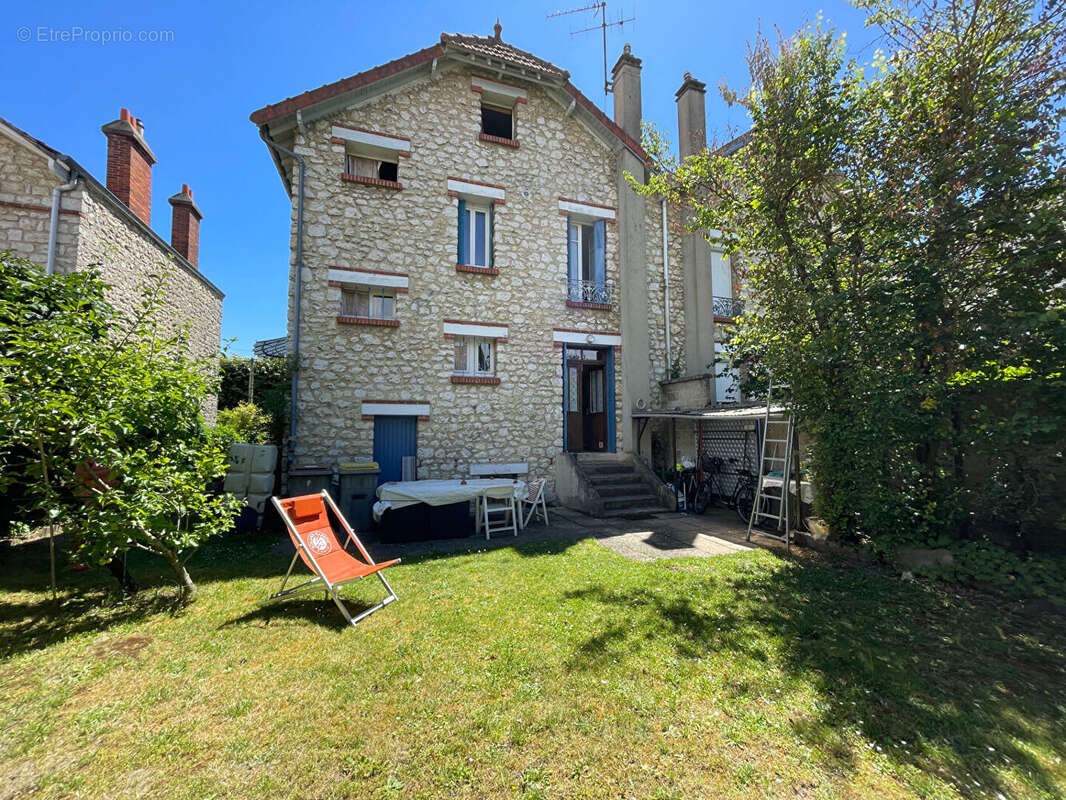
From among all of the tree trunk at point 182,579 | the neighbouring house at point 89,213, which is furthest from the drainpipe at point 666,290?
the tree trunk at point 182,579

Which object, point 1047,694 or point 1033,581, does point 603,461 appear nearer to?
point 1033,581

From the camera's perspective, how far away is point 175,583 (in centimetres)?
475

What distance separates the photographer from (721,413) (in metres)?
7.93

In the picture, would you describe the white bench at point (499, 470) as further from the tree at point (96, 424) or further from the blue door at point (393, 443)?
the tree at point (96, 424)

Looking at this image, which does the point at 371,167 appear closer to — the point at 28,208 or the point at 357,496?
the point at 28,208

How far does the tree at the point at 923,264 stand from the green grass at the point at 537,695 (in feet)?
4.60

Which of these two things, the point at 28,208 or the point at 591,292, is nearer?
the point at 28,208

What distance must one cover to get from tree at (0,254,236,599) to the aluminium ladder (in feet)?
21.9

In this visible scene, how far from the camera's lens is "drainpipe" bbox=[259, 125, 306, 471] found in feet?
26.7

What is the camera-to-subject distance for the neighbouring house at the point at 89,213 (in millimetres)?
6770

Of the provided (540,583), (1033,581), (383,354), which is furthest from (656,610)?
(383,354)

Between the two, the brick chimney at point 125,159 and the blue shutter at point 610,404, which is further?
the blue shutter at point 610,404

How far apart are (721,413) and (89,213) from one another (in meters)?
11.1

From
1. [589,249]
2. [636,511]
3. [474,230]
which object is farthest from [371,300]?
[636,511]
